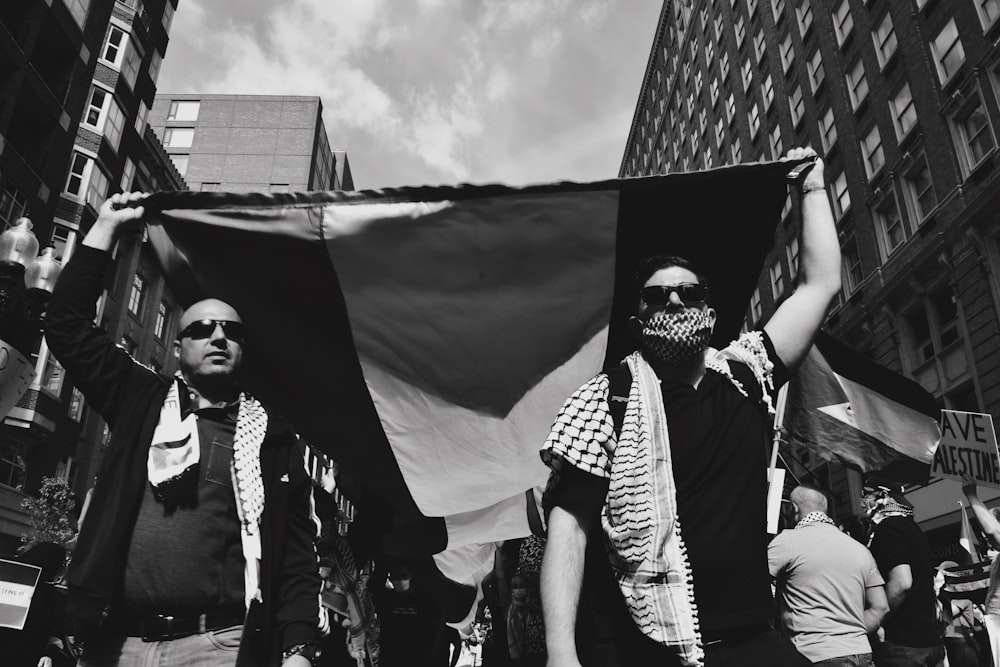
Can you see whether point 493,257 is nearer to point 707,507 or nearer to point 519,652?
point 707,507

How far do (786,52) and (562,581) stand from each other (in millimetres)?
37116

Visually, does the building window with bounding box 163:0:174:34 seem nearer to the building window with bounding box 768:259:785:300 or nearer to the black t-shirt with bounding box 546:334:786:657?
the building window with bounding box 768:259:785:300

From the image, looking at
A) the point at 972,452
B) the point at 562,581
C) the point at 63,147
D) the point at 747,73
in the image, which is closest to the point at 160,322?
the point at 63,147

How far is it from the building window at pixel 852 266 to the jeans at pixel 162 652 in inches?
1109

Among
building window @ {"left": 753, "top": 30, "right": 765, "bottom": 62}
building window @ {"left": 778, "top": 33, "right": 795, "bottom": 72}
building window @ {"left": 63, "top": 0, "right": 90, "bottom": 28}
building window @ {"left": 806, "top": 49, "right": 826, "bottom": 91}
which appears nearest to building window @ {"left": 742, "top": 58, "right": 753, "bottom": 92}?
building window @ {"left": 753, "top": 30, "right": 765, "bottom": 62}

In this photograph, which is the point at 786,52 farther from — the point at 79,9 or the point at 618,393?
the point at 618,393

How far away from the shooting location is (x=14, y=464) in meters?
27.7

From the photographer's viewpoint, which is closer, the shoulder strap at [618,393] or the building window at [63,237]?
the shoulder strap at [618,393]

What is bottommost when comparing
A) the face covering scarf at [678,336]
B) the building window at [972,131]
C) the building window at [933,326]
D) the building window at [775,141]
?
the face covering scarf at [678,336]

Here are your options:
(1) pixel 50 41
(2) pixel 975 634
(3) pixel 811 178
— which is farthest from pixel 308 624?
(1) pixel 50 41

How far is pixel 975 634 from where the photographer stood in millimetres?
7398

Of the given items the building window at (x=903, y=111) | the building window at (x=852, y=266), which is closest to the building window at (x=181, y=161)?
the building window at (x=852, y=266)

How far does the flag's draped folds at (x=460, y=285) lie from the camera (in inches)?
161

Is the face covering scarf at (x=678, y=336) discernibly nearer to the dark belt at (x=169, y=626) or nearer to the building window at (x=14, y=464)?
the dark belt at (x=169, y=626)
